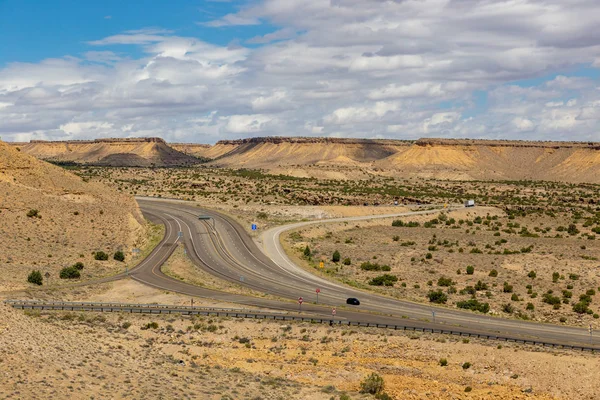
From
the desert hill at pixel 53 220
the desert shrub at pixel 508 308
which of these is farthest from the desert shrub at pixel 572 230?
the desert hill at pixel 53 220

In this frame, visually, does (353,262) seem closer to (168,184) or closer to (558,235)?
(558,235)

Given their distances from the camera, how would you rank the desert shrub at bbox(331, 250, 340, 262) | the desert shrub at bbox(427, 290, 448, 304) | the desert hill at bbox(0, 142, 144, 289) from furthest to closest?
1. the desert shrub at bbox(331, 250, 340, 262)
2. the desert hill at bbox(0, 142, 144, 289)
3. the desert shrub at bbox(427, 290, 448, 304)

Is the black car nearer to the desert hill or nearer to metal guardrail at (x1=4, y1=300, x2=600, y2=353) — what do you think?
metal guardrail at (x1=4, y1=300, x2=600, y2=353)

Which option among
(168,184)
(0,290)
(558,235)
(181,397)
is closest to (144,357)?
(181,397)

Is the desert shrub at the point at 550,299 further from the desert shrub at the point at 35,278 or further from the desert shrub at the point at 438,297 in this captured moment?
the desert shrub at the point at 35,278

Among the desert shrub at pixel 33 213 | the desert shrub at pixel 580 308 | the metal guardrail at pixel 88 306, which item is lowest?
the metal guardrail at pixel 88 306

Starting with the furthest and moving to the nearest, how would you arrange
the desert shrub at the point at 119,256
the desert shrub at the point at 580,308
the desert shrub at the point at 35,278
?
1. the desert shrub at the point at 119,256
2. the desert shrub at the point at 35,278
3. the desert shrub at the point at 580,308

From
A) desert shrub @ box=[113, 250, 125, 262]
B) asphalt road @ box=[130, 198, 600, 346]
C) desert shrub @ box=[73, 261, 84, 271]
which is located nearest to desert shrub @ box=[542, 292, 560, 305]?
asphalt road @ box=[130, 198, 600, 346]

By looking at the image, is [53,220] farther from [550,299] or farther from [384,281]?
[550,299]
